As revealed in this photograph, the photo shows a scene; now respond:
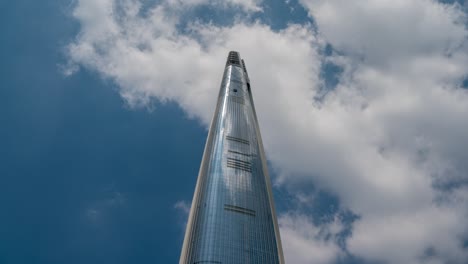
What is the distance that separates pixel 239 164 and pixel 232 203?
18263 millimetres

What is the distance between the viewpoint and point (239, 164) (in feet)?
422

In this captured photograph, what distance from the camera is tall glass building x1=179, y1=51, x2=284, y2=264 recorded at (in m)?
102

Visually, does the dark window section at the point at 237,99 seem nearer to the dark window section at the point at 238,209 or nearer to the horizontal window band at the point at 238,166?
the horizontal window band at the point at 238,166

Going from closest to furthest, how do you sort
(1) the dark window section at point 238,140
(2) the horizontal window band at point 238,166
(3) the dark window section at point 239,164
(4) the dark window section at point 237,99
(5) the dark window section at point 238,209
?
(5) the dark window section at point 238,209
(2) the horizontal window band at point 238,166
(3) the dark window section at point 239,164
(1) the dark window section at point 238,140
(4) the dark window section at point 237,99

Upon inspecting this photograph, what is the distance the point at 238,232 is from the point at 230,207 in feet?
29.3

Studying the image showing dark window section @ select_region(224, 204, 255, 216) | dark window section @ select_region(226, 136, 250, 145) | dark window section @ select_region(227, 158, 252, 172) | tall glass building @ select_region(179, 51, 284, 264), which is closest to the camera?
tall glass building @ select_region(179, 51, 284, 264)

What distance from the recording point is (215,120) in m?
151

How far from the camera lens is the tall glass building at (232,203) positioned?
334ft

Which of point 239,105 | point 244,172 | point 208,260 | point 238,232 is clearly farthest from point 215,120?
point 208,260

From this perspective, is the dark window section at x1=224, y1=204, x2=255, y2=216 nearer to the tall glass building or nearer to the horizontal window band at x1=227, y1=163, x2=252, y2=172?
the tall glass building

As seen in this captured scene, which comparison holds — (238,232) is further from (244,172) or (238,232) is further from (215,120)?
(215,120)

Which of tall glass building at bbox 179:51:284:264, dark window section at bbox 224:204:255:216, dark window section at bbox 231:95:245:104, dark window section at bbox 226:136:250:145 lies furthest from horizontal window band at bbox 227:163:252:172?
dark window section at bbox 231:95:245:104

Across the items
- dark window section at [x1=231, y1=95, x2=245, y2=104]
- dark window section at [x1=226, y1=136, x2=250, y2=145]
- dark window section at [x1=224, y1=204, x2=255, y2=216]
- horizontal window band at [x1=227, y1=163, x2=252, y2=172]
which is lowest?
dark window section at [x1=224, y1=204, x2=255, y2=216]

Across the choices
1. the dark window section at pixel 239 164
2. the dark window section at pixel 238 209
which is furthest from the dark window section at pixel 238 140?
the dark window section at pixel 238 209
